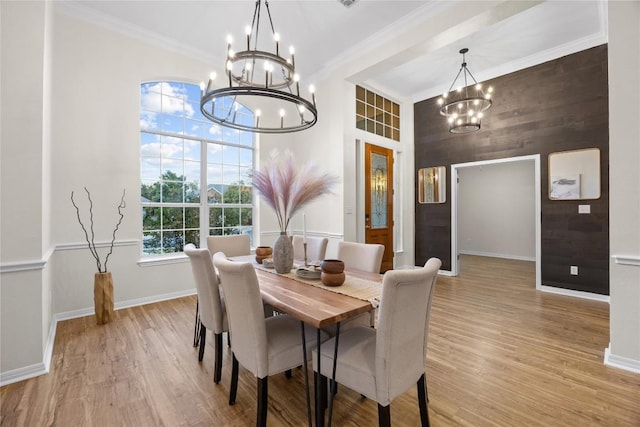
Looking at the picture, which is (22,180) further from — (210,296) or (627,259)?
(627,259)

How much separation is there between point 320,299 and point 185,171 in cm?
345

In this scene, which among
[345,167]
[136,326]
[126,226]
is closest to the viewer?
[136,326]

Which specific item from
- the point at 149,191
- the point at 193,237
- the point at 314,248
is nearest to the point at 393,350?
the point at 314,248

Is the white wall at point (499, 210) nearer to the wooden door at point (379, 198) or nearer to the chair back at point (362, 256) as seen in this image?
the wooden door at point (379, 198)

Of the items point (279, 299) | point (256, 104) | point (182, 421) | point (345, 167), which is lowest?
point (182, 421)

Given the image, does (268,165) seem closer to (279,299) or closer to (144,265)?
(279,299)

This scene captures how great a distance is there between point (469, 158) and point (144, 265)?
17.7 feet

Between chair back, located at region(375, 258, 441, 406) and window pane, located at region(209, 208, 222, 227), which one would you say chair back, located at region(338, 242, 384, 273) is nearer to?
chair back, located at region(375, 258, 441, 406)

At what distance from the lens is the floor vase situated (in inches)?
120

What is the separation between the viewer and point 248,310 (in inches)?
58.8

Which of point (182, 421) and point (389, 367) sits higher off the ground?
point (389, 367)

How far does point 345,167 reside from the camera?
14.5 ft

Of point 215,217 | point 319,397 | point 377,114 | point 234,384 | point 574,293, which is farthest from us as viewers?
point 377,114

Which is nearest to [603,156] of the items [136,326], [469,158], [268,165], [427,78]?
[469,158]
